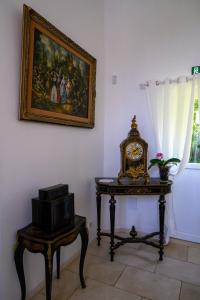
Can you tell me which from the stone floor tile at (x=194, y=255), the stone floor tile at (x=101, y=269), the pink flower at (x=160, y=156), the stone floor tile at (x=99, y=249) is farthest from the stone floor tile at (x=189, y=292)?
the pink flower at (x=160, y=156)

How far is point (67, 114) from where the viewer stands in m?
2.23

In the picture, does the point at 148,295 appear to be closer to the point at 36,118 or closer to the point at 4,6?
the point at 36,118

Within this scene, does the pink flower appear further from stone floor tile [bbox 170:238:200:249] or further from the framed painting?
stone floor tile [bbox 170:238:200:249]

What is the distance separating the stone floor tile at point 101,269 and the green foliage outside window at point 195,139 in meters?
1.59

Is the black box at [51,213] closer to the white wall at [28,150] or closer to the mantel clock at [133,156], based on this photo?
the white wall at [28,150]

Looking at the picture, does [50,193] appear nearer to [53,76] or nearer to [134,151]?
[53,76]

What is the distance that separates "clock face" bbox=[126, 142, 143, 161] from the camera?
2713 millimetres

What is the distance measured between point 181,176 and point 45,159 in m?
1.83

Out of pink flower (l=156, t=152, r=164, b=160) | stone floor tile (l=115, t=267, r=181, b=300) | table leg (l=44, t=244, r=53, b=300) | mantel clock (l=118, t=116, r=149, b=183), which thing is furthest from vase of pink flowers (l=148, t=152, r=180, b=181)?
table leg (l=44, t=244, r=53, b=300)

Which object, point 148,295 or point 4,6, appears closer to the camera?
point 4,6

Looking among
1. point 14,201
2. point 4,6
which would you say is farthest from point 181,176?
point 4,6

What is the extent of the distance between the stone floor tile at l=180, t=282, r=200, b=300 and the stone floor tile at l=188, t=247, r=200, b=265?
1.50ft

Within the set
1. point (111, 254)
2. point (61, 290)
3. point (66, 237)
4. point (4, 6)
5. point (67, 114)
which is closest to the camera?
point (4, 6)

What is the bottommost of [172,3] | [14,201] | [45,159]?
[14,201]
